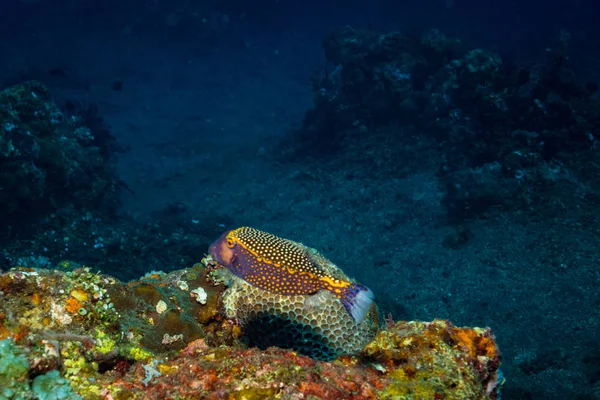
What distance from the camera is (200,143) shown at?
22.6 m

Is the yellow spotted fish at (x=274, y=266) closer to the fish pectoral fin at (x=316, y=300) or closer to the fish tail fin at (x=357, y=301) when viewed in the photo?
the fish tail fin at (x=357, y=301)

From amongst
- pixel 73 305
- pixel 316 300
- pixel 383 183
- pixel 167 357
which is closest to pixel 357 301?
pixel 316 300

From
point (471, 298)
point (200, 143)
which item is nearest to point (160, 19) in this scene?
point (200, 143)

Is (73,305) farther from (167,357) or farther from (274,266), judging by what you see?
(274,266)

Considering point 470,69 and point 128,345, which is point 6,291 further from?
point 470,69

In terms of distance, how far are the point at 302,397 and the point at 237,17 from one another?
52488mm

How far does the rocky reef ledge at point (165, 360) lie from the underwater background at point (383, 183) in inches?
212

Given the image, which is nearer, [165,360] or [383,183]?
[165,360]

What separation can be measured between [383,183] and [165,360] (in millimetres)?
13656

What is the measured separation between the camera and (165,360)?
2.63 metres

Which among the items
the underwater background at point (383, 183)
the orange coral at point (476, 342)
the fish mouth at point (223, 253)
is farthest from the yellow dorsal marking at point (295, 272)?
the underwater background at point (383, 183)

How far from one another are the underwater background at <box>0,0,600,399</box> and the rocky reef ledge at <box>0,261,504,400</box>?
17.7 feet

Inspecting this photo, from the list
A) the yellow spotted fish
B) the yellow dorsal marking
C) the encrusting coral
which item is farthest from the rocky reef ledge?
the yellow spotted fish

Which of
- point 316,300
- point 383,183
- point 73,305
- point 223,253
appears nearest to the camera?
point 73,305
